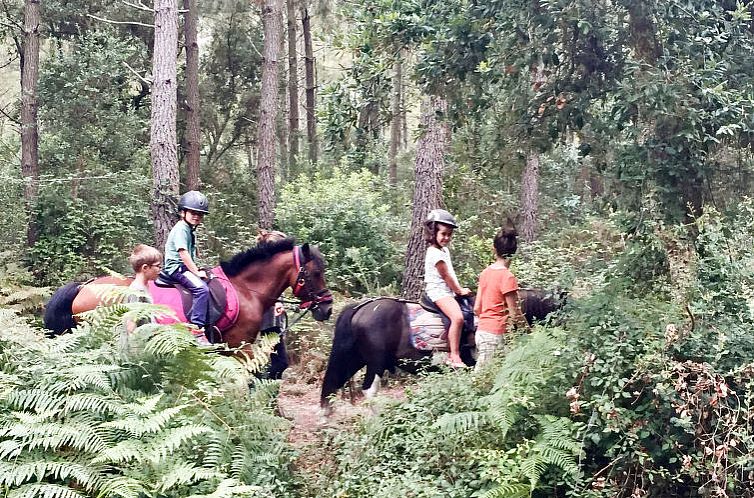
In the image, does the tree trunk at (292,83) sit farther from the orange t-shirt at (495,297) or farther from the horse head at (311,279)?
the orange t-shirt at (495,297)

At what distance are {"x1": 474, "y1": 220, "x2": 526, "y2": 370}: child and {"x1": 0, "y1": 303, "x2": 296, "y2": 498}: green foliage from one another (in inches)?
83.9

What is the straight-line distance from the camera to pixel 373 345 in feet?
26.3

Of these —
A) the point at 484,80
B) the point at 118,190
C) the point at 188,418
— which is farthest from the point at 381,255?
the point at 188,418

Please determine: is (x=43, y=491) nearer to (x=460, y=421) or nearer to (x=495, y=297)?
(x=460, y=421)

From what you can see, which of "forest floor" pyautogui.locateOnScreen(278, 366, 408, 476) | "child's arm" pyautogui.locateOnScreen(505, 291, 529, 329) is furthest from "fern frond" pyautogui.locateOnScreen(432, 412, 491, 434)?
"child's arm" pyautogui.locateOnScreen(505, 291, 529, 329)

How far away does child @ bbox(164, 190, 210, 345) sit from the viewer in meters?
7.96

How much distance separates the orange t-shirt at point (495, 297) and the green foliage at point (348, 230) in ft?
20.0

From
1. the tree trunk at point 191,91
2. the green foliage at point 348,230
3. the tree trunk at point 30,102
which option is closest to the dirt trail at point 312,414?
the green foliage at point 348,230

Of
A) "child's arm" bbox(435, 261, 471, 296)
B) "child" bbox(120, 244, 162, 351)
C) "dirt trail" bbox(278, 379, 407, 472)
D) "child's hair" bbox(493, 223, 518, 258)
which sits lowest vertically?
"dirt trail" bbox(278, 379, 407, 472)

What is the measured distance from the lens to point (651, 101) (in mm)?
5859

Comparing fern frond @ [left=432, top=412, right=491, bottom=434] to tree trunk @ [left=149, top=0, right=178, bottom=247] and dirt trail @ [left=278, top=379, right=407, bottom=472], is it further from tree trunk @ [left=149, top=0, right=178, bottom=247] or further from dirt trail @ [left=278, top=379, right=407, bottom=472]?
tree trunk @ [left=149, top=0, right=178, bottom=247]

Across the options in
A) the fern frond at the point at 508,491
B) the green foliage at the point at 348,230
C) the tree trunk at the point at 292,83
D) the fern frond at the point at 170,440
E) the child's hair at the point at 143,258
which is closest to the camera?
the fern frond at the point at 170,440

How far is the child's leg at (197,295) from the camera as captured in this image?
7.91m

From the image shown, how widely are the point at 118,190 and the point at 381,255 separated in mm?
5919
